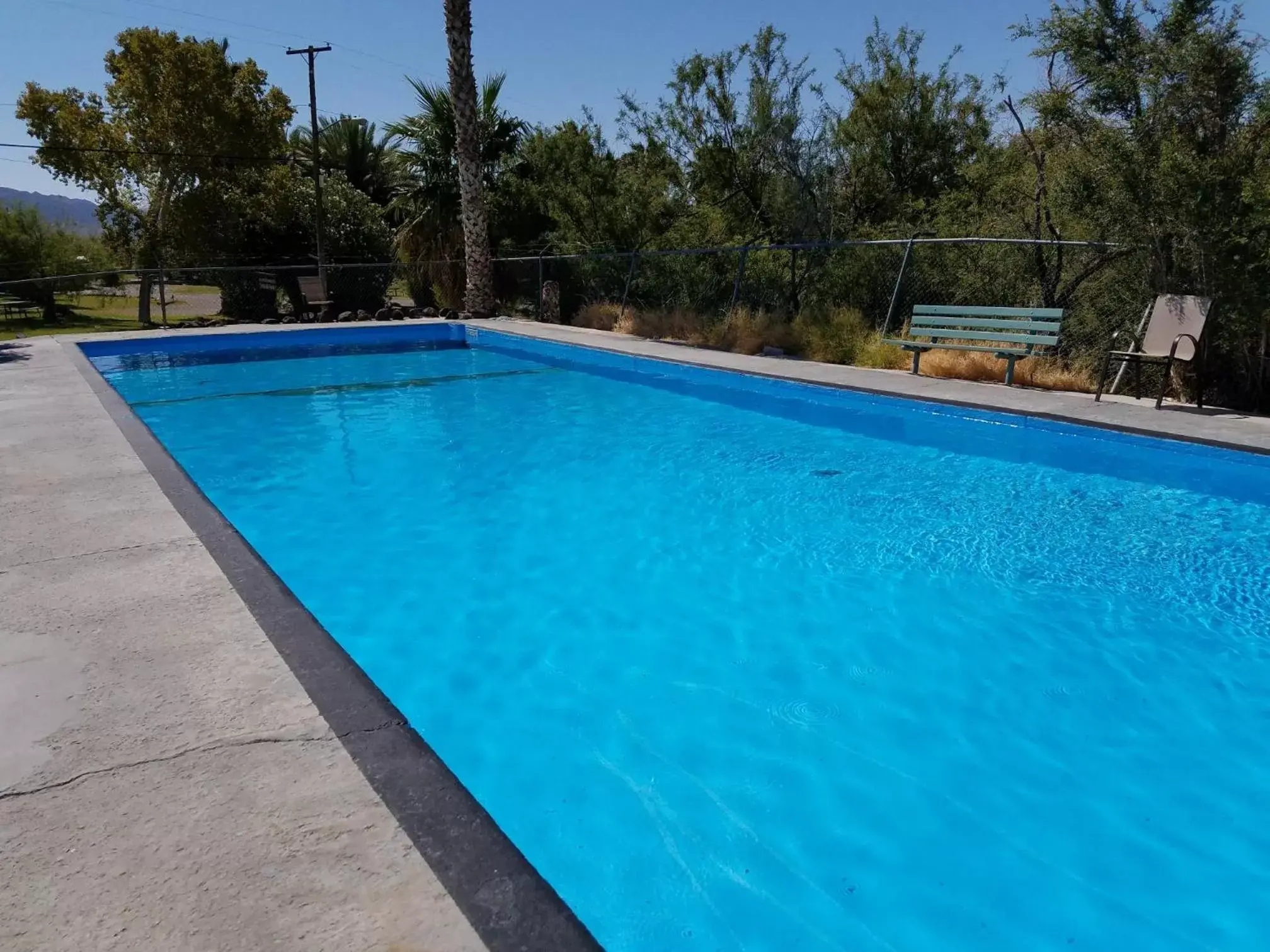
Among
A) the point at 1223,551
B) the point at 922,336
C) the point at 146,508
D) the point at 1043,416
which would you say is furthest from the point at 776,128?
the point at 146,508

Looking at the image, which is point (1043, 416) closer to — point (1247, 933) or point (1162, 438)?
point (1162, 438)

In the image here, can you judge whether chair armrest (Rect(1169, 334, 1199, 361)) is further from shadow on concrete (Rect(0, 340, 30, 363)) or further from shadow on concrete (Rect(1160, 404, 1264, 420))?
shadow on concrete (Rect(0, 340, 30, 363))

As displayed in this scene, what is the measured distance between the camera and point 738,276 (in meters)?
13.0

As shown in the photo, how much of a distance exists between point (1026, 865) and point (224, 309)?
20.1 m

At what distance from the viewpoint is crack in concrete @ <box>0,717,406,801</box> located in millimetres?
2248

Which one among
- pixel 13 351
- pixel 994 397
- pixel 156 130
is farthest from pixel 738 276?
pixel 156 130

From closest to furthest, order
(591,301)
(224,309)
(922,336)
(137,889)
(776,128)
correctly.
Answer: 1. (137,889)
2. (922,336)
3. (776,128)
4. (591,301)
5. (224,309)

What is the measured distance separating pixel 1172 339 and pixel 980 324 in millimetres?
2081

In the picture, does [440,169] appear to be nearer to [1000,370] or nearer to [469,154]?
[469,154]

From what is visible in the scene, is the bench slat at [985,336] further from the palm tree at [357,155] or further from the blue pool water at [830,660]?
the palm tree at [357,155]

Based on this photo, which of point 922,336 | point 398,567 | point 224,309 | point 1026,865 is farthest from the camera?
point 224,309

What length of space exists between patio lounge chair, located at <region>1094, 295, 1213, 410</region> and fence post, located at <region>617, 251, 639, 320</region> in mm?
9127

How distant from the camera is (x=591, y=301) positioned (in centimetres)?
1720

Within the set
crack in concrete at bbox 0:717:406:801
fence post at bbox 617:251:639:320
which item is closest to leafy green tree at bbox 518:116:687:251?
fence post at bbox 617:251:639:320
